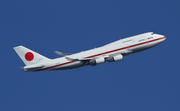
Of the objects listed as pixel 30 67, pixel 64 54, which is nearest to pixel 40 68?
pixel 30 67

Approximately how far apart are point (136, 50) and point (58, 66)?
1858 centimetres

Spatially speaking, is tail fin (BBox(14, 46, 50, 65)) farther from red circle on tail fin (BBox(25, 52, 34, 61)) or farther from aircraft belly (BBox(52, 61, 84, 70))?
aircraft belly (BBox(52, 61, 84, 70))

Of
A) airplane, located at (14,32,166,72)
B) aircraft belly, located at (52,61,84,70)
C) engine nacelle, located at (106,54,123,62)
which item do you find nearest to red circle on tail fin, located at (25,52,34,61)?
airplane, located at (14,32,166,72)

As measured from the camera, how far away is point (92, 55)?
64.7m

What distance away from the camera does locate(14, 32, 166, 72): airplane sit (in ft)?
212

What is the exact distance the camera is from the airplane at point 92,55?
64.6 m

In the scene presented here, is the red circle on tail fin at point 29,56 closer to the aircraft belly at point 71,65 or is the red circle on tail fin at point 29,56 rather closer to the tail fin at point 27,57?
the tail fin at point 27,57

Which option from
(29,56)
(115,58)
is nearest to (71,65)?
(115,58)

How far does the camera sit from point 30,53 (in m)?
67.3

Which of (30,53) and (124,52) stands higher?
(30,53)

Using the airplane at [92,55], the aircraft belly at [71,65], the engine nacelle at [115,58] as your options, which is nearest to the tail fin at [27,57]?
the airplane at [92,55]

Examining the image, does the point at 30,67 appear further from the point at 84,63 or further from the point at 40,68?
the point at 84,63

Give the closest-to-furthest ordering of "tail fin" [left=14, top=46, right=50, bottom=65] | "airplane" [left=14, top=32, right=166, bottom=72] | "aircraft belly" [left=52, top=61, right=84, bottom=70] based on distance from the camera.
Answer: "airplane" [left=14, top=32, right=166, bottom=72] → "aircraft belly" [left=52, top=61, right=84, bottom=70] → "tail fin" [left=14, top=46, right=50, bottom=65]

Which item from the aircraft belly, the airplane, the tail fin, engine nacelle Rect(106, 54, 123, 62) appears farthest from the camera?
the tail fin
